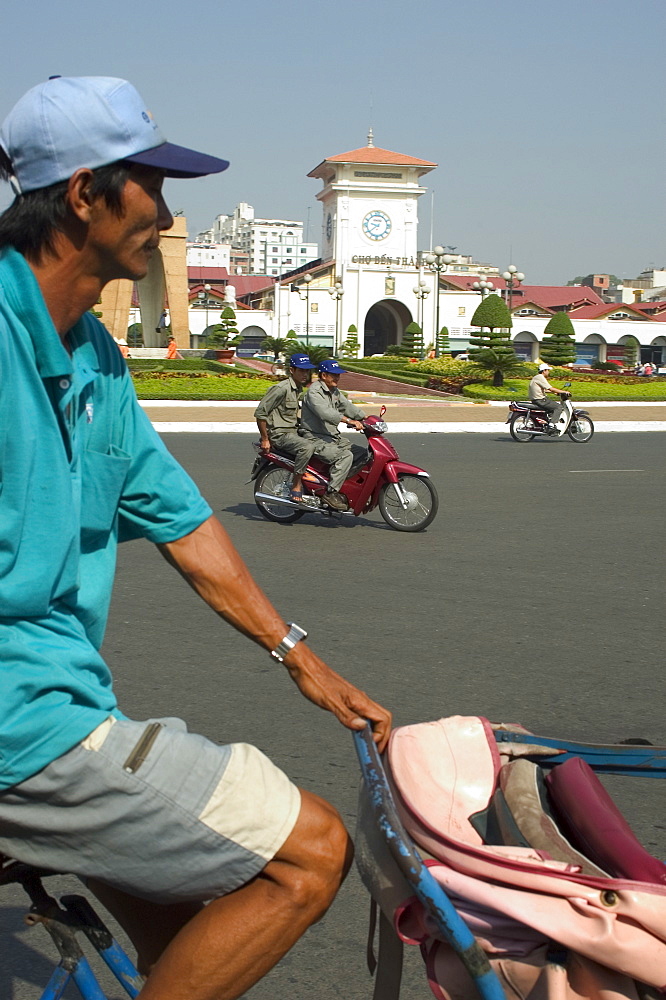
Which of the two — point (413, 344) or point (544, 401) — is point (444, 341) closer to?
point (413, 344)

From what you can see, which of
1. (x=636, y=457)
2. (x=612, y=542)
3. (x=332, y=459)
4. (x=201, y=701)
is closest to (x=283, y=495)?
(x=332, y=459)

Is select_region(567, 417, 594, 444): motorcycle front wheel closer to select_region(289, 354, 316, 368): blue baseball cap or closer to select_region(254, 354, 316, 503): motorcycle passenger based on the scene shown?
select_region(254, 354, 316, 503): motorcycle passenger

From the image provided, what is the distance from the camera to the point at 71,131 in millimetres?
1626

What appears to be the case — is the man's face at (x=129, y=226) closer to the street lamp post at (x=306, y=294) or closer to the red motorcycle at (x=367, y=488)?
the red motorcycle at (x=367, y=488)

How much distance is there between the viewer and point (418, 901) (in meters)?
1.76

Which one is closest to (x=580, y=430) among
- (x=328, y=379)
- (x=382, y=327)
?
(x=328, y=379)

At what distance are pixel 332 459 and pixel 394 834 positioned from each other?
8.00 metres

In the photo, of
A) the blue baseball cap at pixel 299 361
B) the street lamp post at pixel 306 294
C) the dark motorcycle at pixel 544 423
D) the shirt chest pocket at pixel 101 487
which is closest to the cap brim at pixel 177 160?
the shirt chest pocket at pixel 101 487

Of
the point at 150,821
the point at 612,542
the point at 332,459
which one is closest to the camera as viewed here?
the point at 150,821

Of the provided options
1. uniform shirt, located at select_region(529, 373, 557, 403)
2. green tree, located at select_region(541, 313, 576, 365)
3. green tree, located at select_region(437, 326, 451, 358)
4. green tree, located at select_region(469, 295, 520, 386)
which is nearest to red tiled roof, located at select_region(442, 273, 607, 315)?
green tree, located at select_region(437, 326, 451, 358)

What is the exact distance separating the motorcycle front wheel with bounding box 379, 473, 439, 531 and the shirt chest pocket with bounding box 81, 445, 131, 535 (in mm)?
7534

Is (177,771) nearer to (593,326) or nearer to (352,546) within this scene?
(352,546)

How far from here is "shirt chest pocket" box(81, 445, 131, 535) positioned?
1.74 m

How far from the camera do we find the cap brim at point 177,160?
1.68m
